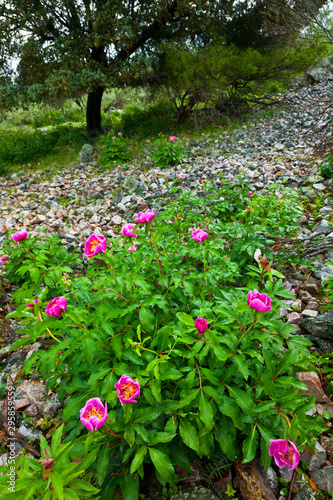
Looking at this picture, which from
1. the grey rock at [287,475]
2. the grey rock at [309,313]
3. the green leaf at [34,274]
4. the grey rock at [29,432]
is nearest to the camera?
the grey rock at [287,475]

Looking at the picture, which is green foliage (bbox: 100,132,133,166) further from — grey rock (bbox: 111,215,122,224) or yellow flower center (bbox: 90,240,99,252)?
yellow flower center (bbox: 90,240,99,252)

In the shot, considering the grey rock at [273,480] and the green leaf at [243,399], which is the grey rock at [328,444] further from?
the green leaf at [243,399]

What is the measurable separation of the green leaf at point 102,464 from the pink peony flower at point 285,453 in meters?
0.63

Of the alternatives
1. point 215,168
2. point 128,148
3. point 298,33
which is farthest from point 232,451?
point 298,33

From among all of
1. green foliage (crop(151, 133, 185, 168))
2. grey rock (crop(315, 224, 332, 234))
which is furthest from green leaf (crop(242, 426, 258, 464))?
green foliage (crop(151, 133, 185, 168))

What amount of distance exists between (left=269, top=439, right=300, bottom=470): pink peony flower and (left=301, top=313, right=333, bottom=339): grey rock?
1.00 m

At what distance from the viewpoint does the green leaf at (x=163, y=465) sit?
0.99m

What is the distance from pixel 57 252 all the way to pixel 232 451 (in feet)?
6.57

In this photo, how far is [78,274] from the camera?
2773 millimetres

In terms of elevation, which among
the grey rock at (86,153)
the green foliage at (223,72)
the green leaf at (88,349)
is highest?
the green foliage at (223,72)

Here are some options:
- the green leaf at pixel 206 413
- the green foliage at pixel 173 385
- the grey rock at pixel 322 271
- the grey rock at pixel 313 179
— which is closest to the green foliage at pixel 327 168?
the grey rock at pixel 313 179

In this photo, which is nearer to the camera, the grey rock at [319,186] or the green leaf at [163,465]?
the green leaf at [163,465]

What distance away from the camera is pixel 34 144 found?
21.5 feet

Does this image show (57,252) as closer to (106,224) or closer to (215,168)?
(106,224)
